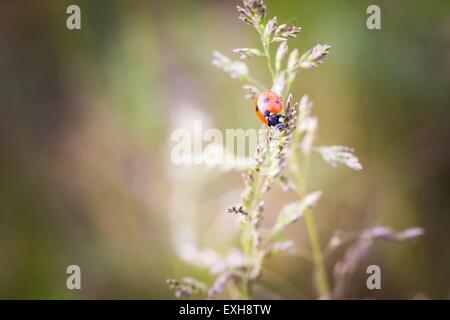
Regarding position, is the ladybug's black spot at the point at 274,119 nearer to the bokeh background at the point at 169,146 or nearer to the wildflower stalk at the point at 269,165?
the wildflower stalk at the point at 269,165

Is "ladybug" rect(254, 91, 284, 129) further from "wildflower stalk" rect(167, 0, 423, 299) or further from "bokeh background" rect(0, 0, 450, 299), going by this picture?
"bokeh background" rect(0, 0, 450, 299)

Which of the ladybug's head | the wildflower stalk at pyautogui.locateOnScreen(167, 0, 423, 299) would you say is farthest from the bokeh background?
the ladybug's head

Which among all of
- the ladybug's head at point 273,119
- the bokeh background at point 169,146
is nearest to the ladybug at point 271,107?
the ladybug's head at point 273,119

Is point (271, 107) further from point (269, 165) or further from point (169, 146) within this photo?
point (169, 146)

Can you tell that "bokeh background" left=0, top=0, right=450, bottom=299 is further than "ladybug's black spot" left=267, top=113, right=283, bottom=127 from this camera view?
Yes

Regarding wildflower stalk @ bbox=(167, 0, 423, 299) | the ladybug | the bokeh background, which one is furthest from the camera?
the bokeh background

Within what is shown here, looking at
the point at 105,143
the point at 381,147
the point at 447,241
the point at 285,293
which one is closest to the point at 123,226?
the point at 105,143

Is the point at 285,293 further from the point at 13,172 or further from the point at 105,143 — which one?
the point at 13,172
